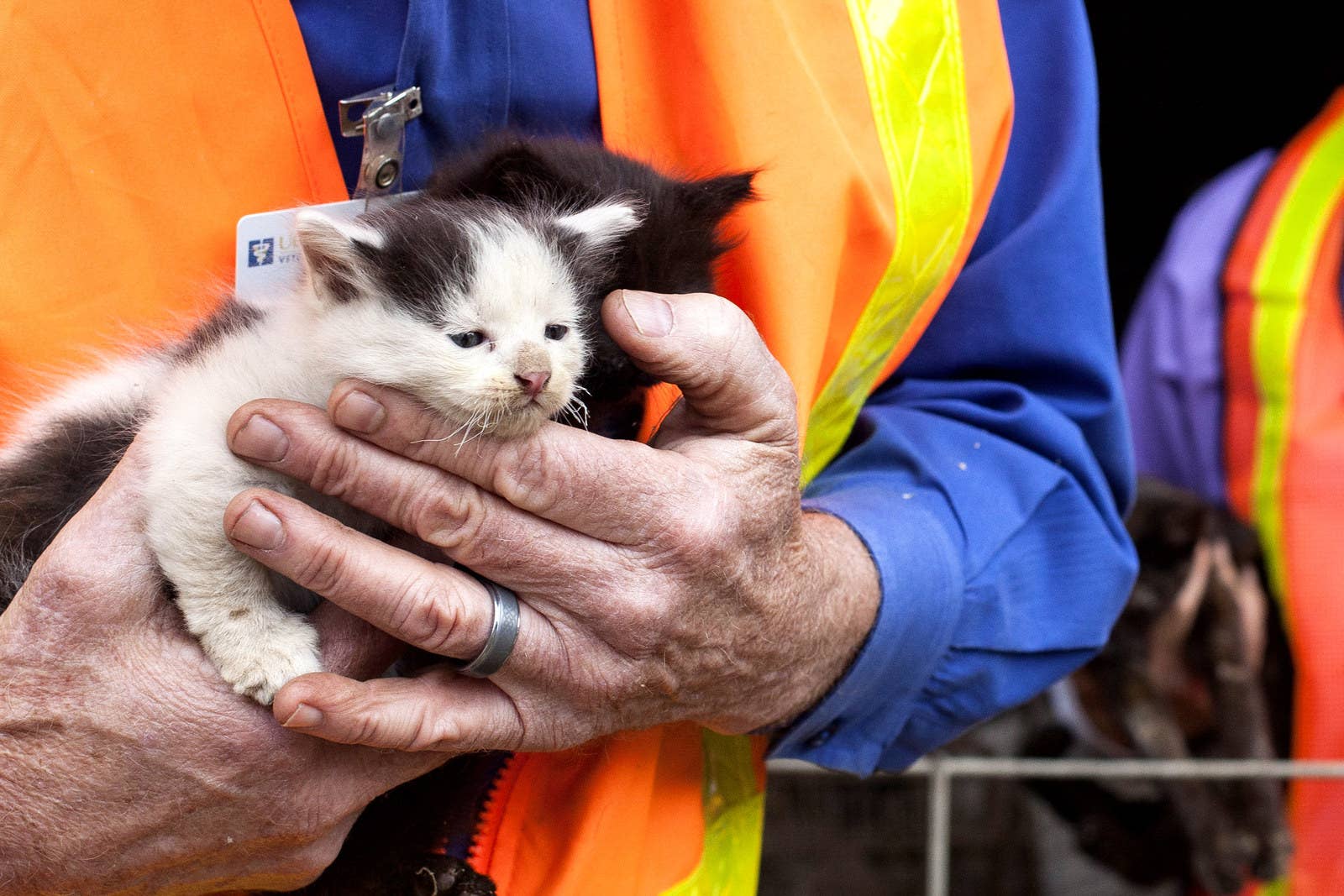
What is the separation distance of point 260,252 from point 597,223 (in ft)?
1.32

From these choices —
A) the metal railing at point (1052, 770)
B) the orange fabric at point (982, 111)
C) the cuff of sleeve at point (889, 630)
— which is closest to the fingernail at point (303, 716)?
the cuff of sleeve at point (889, 630)

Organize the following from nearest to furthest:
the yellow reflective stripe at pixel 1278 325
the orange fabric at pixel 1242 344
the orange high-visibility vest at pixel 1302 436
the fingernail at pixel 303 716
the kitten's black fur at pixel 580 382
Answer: the fingernail at pixel 303 716, the kitten's black fur at pixel 580 382, the orange high-visibility vest at pixel 1302 436, the yellow reflective stripe at pixel 1278 325, the orange fabric at pixel 1242 344

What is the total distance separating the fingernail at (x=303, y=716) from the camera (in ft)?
3.58

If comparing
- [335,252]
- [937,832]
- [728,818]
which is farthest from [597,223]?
[937,832]

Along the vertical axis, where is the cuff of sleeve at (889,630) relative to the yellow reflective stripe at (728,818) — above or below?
above

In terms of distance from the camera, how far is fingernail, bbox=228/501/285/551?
3.59 feet

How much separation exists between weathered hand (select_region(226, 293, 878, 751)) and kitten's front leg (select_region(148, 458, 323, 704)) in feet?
0.16

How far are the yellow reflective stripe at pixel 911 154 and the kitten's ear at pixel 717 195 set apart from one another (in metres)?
0.26

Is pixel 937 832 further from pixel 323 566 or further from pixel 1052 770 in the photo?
pixel 323 566

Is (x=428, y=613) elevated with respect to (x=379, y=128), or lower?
lower

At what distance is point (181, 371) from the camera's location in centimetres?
131

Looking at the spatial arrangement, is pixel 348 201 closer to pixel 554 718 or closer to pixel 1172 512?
pixel 554 718

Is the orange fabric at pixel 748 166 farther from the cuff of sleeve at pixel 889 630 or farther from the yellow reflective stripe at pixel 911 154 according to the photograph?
the cuff of sleeve at pixel 889 630

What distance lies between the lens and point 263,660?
1.15 meters
